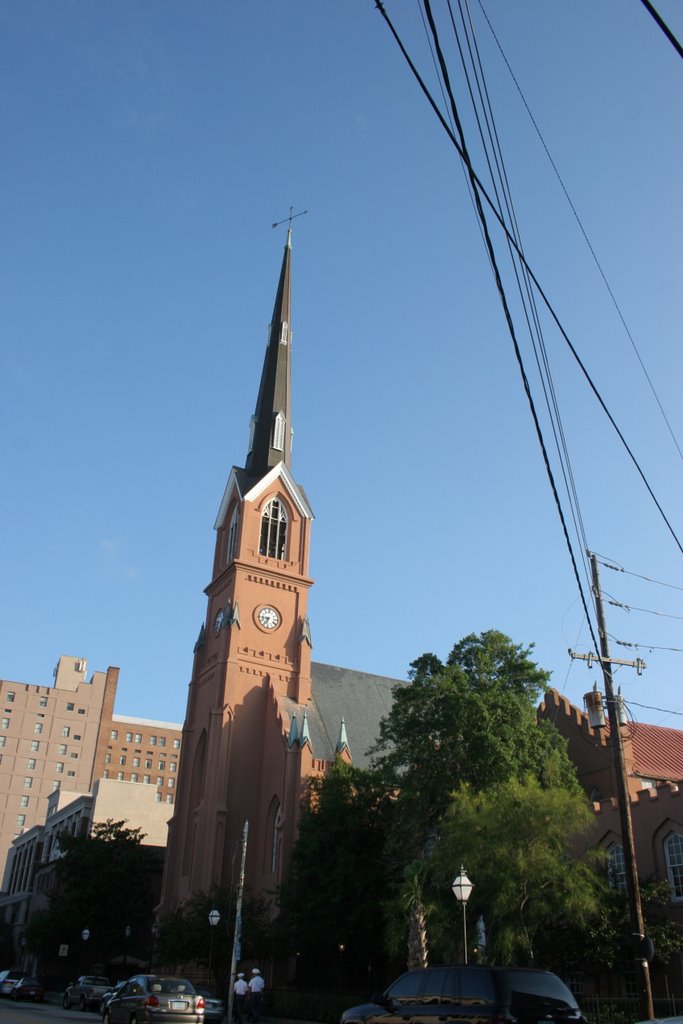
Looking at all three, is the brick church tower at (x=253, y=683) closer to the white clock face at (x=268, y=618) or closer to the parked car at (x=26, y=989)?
the white clock face at (x=268, y=618)

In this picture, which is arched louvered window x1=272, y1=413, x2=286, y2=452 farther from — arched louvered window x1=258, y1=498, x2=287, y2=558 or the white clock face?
the white clock face

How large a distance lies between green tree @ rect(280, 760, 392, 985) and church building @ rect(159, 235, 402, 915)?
2.30 meters

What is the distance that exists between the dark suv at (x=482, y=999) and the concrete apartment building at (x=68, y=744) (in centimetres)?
9827

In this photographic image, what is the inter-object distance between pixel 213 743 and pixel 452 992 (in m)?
36.5

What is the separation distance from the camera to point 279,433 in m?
59.9

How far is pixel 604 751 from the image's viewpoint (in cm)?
4222

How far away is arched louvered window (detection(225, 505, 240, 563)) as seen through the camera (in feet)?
182

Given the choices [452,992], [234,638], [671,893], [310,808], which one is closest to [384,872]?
[310,808]

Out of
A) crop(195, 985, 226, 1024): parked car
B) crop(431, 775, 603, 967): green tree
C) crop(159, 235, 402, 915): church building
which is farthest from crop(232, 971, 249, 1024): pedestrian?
crop(159, 235, 402, 915): church building

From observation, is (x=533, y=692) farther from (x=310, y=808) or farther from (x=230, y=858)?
(x=230, y=858)

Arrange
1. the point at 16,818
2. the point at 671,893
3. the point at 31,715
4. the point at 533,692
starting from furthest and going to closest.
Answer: the point at 31,715, the point at 16,818, the point at 533,692, the point at 671,893

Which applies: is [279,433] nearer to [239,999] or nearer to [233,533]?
[233,533]

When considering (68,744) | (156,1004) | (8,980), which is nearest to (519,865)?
(156,1004)

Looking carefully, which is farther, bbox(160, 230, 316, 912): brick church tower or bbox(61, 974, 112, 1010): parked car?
bbox(160, 230, 316, 912): brick church tower
